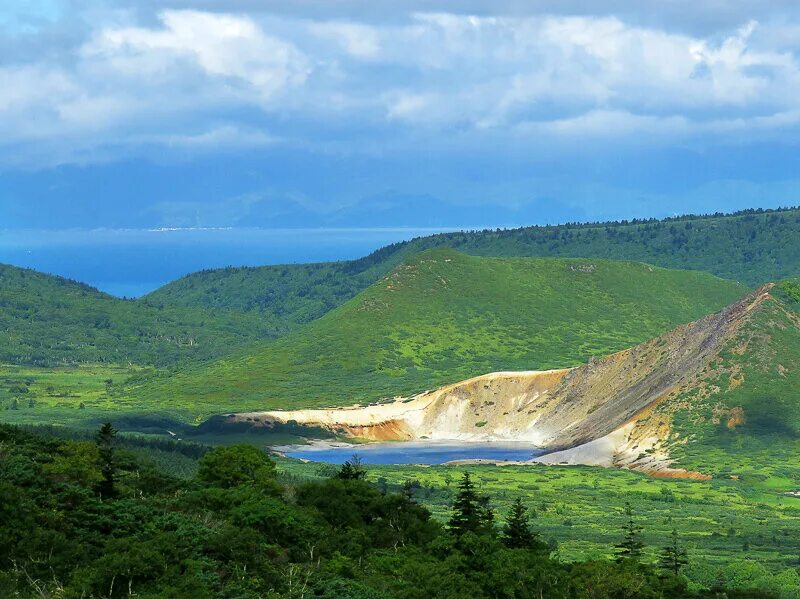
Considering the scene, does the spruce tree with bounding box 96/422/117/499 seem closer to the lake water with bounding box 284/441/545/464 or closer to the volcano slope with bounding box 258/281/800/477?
the volcano slope with bounding box 258/281/800/477

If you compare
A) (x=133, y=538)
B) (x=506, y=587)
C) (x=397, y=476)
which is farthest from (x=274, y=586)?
(x=397, y=476)

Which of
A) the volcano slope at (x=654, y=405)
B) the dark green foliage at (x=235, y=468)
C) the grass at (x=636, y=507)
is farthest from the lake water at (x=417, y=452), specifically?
the dark green foliage at (x=235, y=468)

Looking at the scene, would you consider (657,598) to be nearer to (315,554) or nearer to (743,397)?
(315,554)

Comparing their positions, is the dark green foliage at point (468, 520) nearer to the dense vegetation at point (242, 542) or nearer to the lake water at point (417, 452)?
the dense vegetation at point (242, 542)

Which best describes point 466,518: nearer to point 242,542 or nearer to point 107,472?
point 242,542

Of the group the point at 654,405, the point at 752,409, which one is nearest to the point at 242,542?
the point at 654,405
